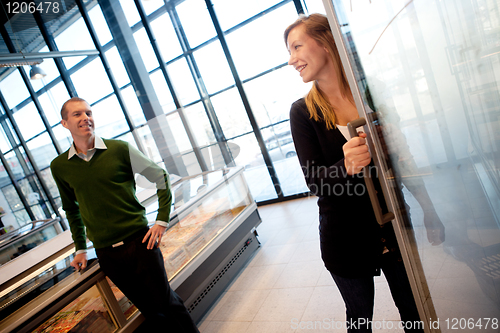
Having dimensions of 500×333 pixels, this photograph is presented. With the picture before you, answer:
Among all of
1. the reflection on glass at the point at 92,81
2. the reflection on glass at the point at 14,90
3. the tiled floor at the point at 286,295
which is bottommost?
the tiled floor at the point at 286,295

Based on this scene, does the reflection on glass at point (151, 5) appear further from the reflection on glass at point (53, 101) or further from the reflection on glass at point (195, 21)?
the reflection on glass at point (53, 101)

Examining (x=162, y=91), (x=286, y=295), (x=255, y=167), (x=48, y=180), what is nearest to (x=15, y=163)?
(x=48, y=180)

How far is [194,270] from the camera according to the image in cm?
267

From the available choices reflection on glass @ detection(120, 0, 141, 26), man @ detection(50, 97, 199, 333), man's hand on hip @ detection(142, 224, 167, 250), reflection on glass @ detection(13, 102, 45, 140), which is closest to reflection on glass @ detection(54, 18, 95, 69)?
reflection on glass @ detection(120, 0, 141, 26)

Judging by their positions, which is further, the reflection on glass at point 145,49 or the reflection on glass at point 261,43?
the reflection on glass at point 145,49

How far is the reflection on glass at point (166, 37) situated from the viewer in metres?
5.24

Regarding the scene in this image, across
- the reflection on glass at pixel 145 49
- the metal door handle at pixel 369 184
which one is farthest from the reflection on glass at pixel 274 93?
the metal door handle at pixel 369 184

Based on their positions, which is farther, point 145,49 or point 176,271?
point 145,49

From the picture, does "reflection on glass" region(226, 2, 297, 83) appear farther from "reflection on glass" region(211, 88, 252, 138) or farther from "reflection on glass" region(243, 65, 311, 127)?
"reflection on glass" region(211, 88, 252, 138)

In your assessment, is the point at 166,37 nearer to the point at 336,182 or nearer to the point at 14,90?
the point at 14,90

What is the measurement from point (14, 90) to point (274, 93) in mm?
4838

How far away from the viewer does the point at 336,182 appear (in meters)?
1.03

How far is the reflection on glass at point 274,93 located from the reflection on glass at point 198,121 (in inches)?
35.5

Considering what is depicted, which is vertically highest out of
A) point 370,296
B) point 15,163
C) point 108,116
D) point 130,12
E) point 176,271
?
point 130,12
